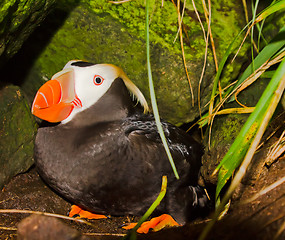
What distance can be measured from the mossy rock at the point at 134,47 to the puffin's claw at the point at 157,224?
2.87ft

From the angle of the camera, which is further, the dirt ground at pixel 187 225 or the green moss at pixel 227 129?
the green moss at pixel 227 129

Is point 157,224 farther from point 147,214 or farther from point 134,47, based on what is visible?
point 134,47

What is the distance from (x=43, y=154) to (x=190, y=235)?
1.13 meters

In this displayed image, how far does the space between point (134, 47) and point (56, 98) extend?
2.82 ft

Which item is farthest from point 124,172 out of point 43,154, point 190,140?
point 190,140

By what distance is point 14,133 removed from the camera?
2.81 metres

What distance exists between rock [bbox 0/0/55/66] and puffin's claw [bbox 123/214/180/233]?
131 centimetres

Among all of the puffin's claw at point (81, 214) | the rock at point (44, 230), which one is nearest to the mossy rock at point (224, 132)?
the puffin's claw at point (81, 214)

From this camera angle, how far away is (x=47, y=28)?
2959 mm

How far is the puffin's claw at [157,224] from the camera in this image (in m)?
2.62

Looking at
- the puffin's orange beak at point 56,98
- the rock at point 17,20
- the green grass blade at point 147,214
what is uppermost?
the rock at point 17,20

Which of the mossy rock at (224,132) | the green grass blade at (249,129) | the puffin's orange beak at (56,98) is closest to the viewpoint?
the green grass blade at (249,129)

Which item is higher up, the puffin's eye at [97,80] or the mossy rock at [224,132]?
the puffin's eye at [97,80]

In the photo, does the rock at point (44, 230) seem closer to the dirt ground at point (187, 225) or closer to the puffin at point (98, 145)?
the dirt ground at point (187, 225)
